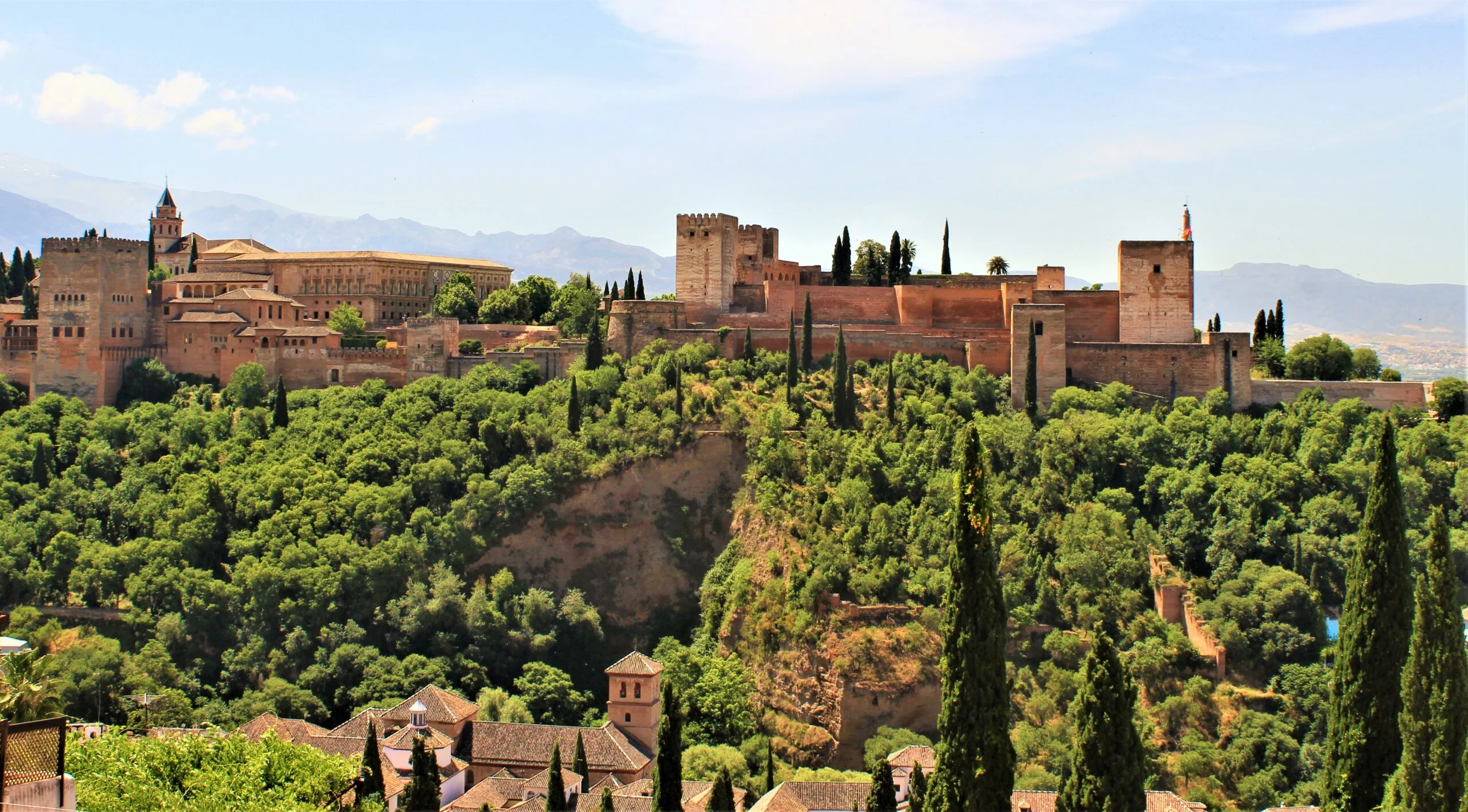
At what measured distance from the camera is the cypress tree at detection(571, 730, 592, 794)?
3422 centimetres

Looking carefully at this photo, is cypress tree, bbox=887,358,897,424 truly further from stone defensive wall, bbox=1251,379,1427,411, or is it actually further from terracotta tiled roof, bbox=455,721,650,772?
terracotta tiled roof, bbox=455,721,650,772

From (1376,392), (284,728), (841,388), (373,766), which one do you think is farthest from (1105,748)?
(1376,392)

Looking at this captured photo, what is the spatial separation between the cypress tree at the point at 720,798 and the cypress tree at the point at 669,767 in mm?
729

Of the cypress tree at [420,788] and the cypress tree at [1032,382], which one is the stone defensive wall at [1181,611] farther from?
the cypress tree at [420,788]

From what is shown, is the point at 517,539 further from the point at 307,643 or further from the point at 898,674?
the point at 898,674

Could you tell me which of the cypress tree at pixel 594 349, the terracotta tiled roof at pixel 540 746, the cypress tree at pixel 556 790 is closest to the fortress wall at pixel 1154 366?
the cypress tree at pixel 594 349

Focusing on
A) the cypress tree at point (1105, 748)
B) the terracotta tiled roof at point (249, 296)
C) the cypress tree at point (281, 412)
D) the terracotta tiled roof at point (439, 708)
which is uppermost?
the terracotta tiled roof at point (249, 296)

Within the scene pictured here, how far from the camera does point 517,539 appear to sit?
45.2m

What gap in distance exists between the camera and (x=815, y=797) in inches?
1278

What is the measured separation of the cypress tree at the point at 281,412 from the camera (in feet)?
163

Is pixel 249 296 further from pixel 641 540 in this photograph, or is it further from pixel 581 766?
pixel 581 766

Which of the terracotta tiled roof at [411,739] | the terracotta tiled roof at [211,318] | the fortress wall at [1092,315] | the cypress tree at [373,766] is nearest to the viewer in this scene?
the cypress tree at [373,766]

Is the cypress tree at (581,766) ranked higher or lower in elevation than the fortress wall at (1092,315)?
lower

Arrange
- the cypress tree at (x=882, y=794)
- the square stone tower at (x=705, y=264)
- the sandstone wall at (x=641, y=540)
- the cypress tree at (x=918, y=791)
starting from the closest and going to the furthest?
1. the cypress tree at (x=918, y=791)
2. the cypress tree at (x=882, y=794)
3. the sandstone wall at (x=641, y=540)
4. the square stone tower at (x=705, y=264)
